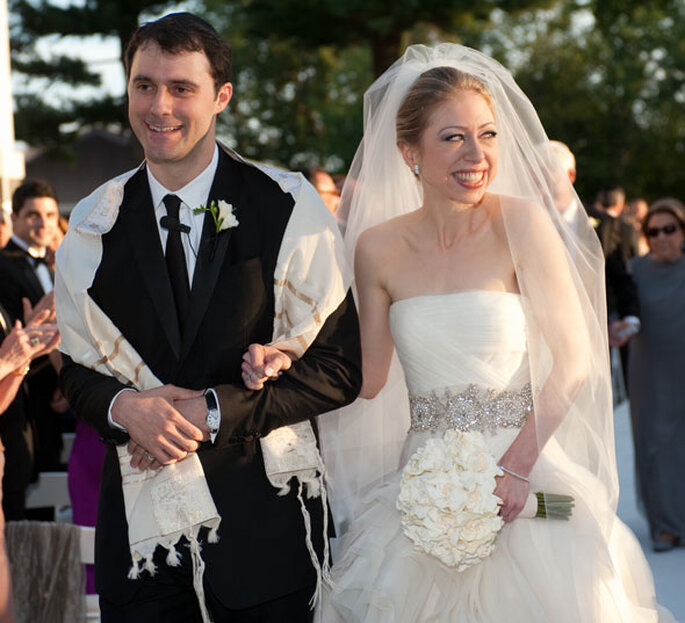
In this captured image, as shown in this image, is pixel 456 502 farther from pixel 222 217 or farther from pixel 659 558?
pixel 659 558

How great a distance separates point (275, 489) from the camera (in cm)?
313

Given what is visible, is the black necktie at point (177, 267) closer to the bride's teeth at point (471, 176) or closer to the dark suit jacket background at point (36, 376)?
the bride's teeth at point (471, 176)

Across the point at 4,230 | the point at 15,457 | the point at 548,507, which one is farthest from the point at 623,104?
the point at 548,507

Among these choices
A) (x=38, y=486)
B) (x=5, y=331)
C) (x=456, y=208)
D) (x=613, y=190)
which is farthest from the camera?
(x=613, y=190)

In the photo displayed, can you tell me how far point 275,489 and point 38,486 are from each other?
3882mm

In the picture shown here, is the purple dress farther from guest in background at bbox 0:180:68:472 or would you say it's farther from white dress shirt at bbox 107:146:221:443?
white dress shirt at bbox 107:146:221:443

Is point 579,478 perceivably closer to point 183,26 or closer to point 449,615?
point 449,615

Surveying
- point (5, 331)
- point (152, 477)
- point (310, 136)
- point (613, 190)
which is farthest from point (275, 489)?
point (310, 136)

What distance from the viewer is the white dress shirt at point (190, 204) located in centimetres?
316

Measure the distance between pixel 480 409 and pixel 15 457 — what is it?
2.98 meters

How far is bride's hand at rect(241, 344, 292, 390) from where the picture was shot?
116 inches

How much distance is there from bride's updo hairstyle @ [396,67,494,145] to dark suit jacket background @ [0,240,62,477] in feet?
10.7

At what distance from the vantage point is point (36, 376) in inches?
267

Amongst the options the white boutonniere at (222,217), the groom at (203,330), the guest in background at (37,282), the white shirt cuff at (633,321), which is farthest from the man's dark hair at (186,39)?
the white shirt cuff at (633,321)
